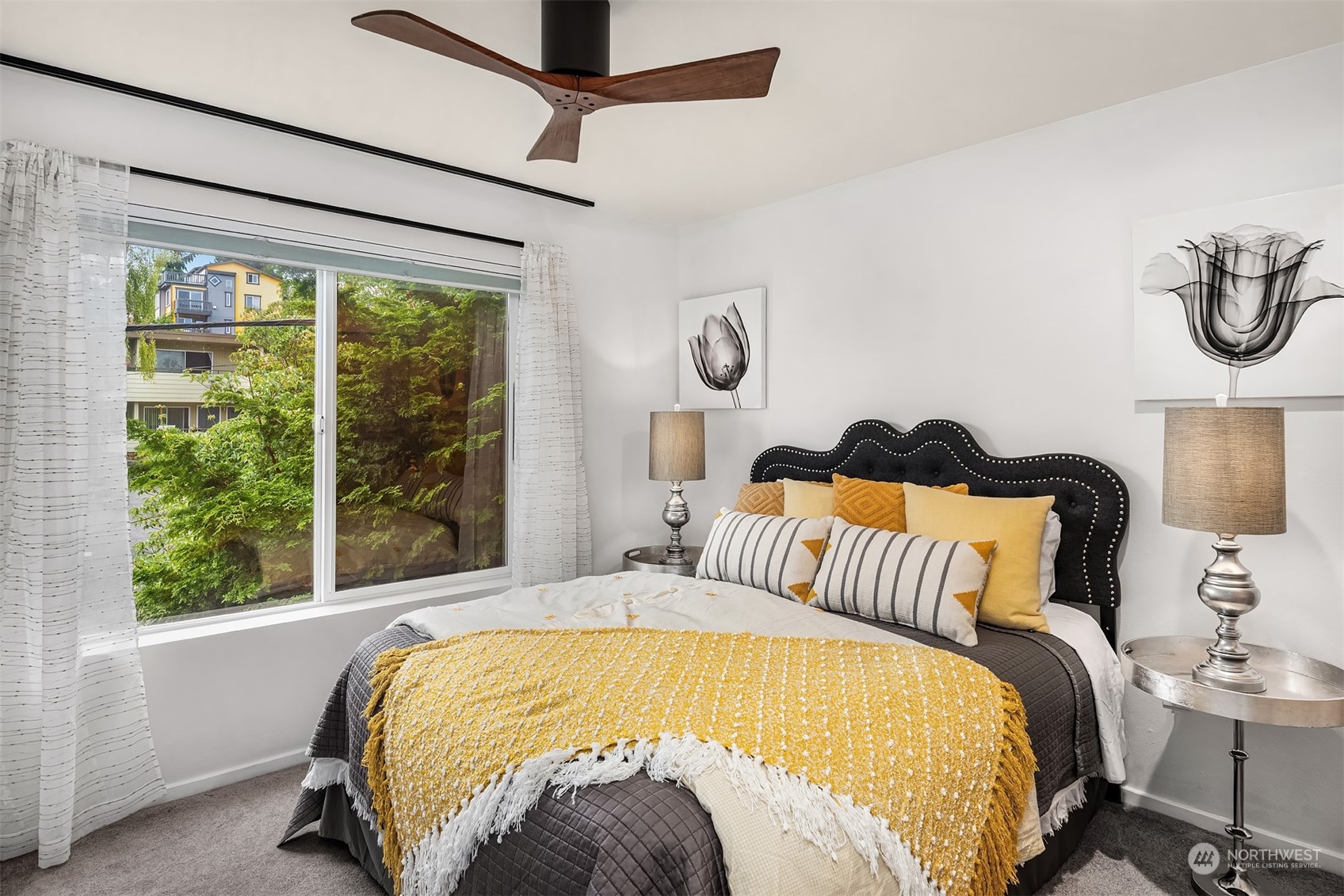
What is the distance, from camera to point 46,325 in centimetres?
236

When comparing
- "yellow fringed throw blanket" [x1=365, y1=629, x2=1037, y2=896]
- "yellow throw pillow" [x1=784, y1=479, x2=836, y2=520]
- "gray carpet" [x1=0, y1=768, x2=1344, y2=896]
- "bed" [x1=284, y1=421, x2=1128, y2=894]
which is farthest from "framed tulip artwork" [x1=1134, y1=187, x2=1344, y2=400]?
"gray carpet" [x1=0, y1=768, x2=1344, y2=896]

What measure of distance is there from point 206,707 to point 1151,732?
352 cm

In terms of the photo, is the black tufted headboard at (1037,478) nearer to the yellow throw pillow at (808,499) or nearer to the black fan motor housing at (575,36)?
the yellow throw pillow at (808,499)

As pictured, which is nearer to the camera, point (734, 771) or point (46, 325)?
point (734, 771)

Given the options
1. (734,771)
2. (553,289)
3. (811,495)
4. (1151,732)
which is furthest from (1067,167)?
(734,771)

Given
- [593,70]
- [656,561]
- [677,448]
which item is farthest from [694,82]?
[656,561]

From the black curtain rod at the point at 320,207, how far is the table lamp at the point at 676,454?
1.18m

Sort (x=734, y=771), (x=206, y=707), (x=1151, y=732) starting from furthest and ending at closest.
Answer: (x=206, y=707)
(x=1151, y=732)
(x=734, y=771)

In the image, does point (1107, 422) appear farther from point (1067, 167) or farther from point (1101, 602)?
point (1067, 167)

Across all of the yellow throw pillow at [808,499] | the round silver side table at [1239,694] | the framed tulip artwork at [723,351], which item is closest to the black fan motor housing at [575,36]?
the yellow throw pillow at [808,499]

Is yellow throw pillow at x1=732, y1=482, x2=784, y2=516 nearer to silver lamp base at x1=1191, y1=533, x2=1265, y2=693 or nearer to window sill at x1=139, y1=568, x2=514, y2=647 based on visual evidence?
window sill at x1=139, y1=568, x2=514, y2=647

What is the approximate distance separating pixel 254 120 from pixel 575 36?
63.6 inches

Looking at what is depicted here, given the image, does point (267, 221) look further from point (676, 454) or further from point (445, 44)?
point (676, 454)

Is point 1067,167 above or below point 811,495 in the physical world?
above
